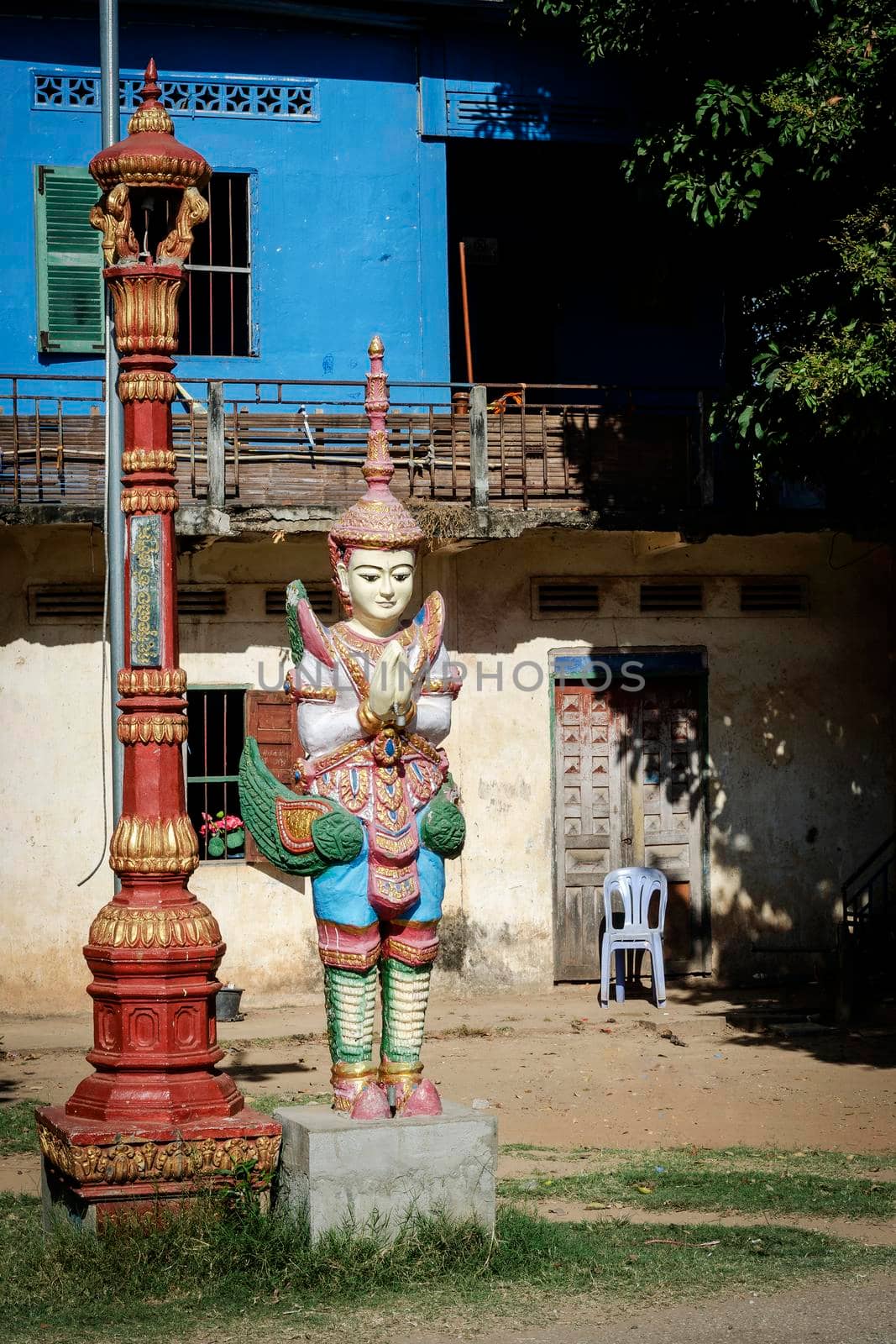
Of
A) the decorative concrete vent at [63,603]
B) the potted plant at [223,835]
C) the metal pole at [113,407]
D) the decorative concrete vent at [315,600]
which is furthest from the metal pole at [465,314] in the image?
the potted plant at [223,835]

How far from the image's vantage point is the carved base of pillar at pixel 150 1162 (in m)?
6.57

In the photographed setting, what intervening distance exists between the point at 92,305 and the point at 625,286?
5.13 meters

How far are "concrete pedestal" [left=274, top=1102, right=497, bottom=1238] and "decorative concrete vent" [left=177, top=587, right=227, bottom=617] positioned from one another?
8055mm

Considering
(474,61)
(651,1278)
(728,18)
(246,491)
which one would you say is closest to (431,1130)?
(651,1278)

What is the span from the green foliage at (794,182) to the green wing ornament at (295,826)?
519cm

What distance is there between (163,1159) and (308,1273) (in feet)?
2.28

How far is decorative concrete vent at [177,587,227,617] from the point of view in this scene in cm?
1450

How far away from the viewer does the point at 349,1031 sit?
22.7ft

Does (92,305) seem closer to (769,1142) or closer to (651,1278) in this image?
(769,1142)

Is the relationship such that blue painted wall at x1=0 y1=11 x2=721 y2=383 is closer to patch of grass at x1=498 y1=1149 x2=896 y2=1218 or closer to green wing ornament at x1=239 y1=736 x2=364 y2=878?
patch of grass at x1=498 y1=1149 x2=896 y2=1218

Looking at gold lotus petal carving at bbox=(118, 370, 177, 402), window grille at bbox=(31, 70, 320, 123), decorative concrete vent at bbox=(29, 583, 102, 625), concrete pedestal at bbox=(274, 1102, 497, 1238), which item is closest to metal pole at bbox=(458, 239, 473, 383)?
window grille at bbox=(31, 70, 320, 123)

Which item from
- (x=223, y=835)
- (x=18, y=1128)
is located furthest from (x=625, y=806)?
(x=18, y=1128)

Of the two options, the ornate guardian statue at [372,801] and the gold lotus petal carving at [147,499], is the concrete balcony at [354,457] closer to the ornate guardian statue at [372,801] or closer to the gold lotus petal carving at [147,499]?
the gold lotus petal carving at [147,499]

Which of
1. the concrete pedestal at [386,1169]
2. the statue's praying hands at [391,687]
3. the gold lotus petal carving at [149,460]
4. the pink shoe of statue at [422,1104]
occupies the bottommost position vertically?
the concrete pedestal at [386,1169]
